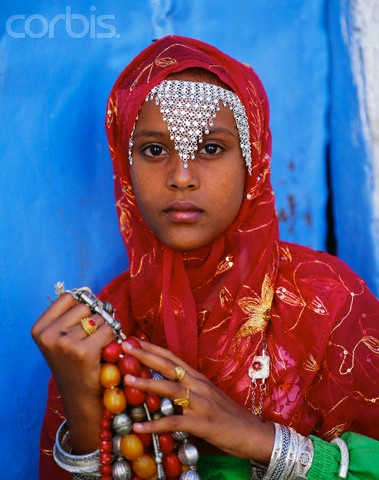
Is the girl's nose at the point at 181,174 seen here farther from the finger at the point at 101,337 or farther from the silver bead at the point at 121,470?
the silver bead at the point at 121,470

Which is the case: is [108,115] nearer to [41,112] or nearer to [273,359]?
[41,112]

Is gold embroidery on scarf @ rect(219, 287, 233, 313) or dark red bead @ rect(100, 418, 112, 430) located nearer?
dark red bead @ rect(100, 418, 112, 430)

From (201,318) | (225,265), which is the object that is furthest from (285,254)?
(201,318)

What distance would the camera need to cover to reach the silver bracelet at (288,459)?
1.51 meters

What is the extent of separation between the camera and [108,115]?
181 cm

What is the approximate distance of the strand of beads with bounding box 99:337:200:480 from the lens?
4.63 feet

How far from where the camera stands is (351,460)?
1.54 metres

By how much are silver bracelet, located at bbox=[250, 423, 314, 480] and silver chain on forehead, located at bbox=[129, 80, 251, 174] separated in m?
0.65

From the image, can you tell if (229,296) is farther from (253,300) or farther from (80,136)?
(80,136)

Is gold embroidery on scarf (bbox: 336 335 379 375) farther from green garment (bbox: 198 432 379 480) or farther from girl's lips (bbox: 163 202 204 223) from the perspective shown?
girl's lips (bbox: 163 202 204 223)

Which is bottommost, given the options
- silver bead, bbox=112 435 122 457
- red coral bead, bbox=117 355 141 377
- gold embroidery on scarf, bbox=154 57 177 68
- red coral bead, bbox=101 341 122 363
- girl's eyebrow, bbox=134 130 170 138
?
silver bead, bbox=112 435 122 457

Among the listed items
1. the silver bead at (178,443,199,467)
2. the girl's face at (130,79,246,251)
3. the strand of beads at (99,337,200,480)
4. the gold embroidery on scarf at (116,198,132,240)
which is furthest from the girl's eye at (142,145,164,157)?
the silver bead at (178,443,199,467)

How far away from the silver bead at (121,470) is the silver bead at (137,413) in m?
0.09

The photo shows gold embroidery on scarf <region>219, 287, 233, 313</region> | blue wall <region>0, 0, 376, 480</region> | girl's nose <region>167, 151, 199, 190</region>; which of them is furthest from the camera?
blue wall <region>0, 0, 376, 480</region>
